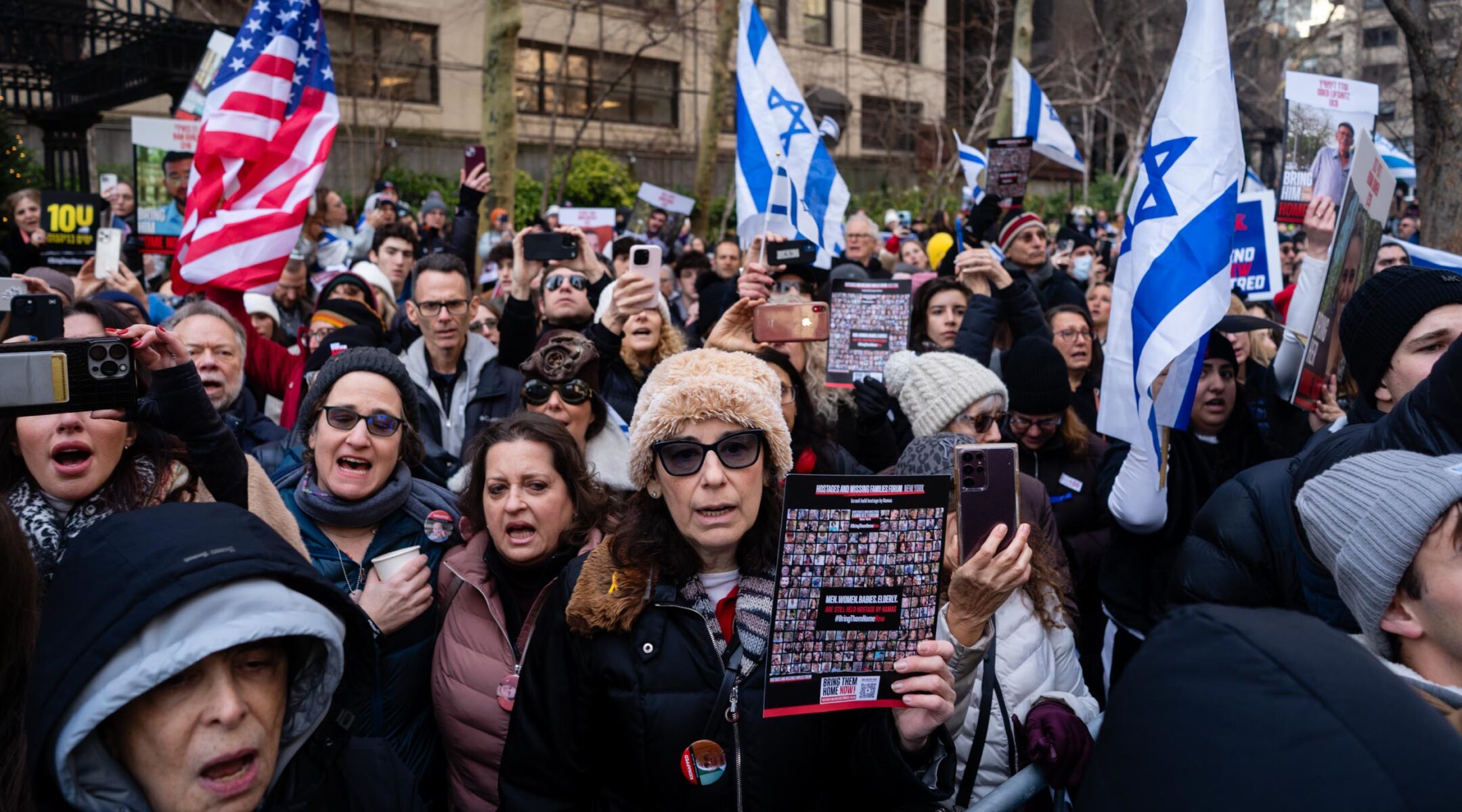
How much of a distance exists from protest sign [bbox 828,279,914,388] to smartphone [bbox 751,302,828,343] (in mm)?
762

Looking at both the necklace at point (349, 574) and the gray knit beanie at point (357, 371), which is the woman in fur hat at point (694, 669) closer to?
the necklace at point (349, 574)

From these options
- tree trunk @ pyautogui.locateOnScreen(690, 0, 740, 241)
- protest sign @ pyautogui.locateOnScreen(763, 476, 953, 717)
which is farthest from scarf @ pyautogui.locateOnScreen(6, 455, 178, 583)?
tree trunk @ pyautogui.locateOnScreen(690, 0, 740, 241)

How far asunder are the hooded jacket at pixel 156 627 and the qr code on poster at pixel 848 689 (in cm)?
90

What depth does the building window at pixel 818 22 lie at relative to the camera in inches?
1271

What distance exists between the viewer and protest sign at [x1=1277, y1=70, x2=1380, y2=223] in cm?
654

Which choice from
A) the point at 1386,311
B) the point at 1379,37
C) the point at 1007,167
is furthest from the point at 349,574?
the point at 1379,37

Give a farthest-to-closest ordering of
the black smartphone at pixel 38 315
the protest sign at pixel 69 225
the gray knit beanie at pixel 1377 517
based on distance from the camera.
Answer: the protest sign at pixel 69 225, the black smartphone at pixel 38 315, the gray knit beanie at pixel 1377 517

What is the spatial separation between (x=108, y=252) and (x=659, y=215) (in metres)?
8.85

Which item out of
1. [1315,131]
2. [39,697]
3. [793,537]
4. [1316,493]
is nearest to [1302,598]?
[1316,493]

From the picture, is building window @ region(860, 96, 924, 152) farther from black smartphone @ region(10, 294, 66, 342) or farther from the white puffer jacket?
black smartphone @ region(10, 294, 66, 342)

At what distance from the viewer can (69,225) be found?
796 cm

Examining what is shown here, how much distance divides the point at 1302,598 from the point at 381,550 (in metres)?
2.64

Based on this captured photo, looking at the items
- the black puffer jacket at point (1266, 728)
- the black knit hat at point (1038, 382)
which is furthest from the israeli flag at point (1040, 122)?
the black puffer jacket at point (1266, 728)

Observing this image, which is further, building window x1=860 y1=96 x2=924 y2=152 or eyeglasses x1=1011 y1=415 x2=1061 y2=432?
building window x1=860 y1=96 x2=924 y2=152
